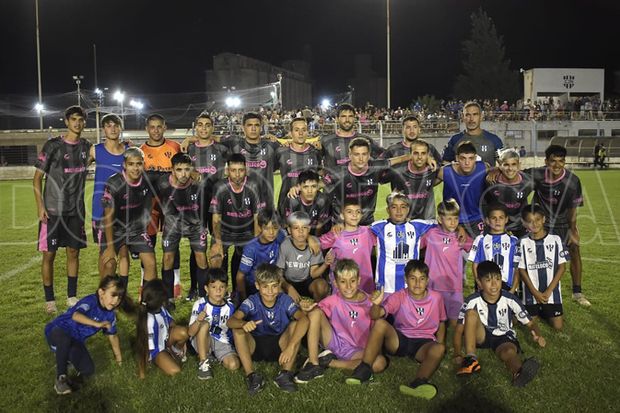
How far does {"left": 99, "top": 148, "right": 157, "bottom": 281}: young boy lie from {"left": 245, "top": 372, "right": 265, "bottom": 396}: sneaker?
2.30 metres

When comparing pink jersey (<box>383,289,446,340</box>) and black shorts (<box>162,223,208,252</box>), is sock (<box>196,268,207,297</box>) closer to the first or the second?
black shorts (<box>162,223,208,252</box>)

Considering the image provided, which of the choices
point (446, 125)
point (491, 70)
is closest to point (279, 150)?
point (446, 125)

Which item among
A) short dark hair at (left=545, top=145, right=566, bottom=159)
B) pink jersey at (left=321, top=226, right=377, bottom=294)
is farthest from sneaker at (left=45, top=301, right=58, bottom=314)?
short dark hair at (left=545, top=145, right=566, bottom=159)

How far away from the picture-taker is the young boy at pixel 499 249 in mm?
5219

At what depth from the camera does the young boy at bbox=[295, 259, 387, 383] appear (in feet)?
13.8

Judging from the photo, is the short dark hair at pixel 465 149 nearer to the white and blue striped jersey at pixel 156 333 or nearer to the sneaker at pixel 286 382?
the sneaker at pixel 286 382

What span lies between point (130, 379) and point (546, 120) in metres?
35.1

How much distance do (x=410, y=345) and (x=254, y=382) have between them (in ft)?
4.37

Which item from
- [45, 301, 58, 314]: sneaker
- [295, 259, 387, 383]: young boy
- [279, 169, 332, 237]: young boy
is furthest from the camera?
[45, 301, 58, 314]: sneaker

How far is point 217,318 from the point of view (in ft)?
14.4

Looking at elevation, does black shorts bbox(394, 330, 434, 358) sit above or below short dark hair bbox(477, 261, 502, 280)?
below

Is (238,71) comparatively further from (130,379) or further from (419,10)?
(130,379)

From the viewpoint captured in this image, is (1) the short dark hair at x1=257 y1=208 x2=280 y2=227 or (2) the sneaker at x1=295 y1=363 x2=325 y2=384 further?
(1) the short dark hair at x1=257 y1=208 x2=280 y2=227

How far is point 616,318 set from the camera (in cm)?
532
